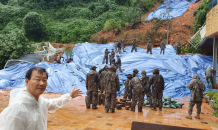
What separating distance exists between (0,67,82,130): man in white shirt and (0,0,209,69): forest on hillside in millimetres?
16832

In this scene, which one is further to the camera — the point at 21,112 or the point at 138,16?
the point at 138,16

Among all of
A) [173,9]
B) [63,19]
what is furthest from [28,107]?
[63,19]

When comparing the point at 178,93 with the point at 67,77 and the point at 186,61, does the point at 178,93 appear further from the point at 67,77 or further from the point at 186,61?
the point at 67,77

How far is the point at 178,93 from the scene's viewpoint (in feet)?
33.7

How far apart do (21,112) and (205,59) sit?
15.9 metres

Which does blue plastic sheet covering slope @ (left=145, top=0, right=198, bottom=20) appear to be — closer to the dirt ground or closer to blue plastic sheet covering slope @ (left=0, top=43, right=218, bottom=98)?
blue plastic sheet covering slope @ (left=0, top=43, right=218, bottom=98)

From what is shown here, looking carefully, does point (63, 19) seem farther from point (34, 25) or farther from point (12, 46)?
point (12, 46)

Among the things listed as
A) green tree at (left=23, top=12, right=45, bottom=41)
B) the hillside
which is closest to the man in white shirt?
the hillside

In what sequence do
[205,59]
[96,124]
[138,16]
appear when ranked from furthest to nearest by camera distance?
[138,16] < [205,59] < [96,124]

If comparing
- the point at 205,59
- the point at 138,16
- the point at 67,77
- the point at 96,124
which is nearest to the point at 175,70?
the point at 205,59

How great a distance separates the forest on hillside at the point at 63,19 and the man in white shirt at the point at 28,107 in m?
16.8

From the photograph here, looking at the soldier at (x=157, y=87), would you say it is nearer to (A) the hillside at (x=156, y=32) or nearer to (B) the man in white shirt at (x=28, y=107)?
(B) the man in white shirt at (x=28, y=107)

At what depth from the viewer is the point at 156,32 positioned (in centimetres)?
2383

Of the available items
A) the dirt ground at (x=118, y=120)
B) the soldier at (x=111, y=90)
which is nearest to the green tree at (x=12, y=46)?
the dirt ground at (x=118, y=120)
